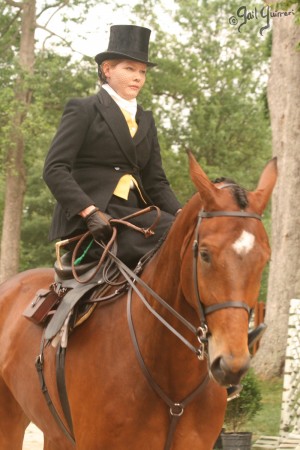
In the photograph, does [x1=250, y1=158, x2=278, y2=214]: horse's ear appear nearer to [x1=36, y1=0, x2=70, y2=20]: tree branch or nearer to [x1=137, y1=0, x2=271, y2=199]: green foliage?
[x1=36, y1=0, x2=70, y2=20]: tree branch

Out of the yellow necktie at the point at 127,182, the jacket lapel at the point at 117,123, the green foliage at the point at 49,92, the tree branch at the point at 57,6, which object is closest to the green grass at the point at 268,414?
the yellow necktie at the point at 127,182

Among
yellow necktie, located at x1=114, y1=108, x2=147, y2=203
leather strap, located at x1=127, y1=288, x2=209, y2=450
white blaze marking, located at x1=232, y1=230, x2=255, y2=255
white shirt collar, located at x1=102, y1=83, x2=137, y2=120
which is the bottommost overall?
leather strap, located at x1=127, y1=288, x2=209, y2=450

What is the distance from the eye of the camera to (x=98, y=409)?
4.73 meters

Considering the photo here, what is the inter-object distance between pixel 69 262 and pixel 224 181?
151 centimetres

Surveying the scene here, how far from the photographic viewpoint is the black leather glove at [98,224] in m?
5.16

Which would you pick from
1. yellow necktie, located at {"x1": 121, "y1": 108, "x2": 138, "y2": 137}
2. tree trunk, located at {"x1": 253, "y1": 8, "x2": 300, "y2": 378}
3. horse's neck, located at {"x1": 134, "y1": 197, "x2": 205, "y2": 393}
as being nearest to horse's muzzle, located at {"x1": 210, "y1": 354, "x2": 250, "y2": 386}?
horse's neck, located at {"x1": 134, "y1": 197, "x2": 205, "y2": 393}

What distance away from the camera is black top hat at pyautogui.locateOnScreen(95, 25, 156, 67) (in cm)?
552

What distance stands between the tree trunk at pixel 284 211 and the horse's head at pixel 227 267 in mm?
11369

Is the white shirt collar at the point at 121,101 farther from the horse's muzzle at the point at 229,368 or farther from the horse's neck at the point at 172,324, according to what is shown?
the horse's muzzle at the point at 229,368

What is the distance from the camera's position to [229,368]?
3791 millimetres

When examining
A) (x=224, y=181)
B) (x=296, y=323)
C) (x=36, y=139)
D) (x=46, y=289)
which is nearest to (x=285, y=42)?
(x=296, y=323)

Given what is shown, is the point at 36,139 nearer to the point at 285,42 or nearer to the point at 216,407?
the point at 285,42

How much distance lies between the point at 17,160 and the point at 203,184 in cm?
2810

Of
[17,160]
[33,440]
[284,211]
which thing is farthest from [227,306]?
[17,160]
